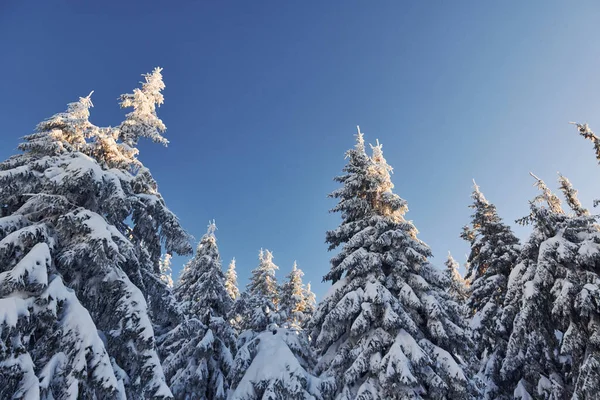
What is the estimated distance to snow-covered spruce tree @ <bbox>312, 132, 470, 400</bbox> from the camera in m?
11.8

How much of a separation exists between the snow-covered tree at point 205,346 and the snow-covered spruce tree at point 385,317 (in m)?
5.49

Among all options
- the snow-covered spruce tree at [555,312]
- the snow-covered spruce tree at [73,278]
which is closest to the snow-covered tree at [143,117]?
the snow-covered spruce tree at [73,278]

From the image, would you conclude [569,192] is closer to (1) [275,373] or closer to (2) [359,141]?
(2) [359,141]

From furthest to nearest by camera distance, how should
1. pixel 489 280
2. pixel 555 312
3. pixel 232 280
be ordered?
pixel 232 280 → pixel 489 280 → pixel 555 312

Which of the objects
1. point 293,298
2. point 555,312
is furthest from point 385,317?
point 293,298

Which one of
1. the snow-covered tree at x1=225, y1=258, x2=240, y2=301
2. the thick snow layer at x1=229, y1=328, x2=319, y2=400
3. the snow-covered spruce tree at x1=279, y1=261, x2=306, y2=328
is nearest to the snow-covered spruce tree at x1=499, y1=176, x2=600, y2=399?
the thick snow layer at x1=229, y1=328, x2=319, y2=400

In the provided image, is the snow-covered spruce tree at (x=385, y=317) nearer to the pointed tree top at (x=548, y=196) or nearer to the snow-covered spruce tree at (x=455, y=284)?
the pointed tree top at (x=548, y=196)

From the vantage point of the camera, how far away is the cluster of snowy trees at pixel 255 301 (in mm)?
7258

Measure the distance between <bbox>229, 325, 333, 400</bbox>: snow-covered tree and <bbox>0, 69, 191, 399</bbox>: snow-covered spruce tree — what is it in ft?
16.5

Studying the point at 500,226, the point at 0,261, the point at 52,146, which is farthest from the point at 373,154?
the point at 0,261

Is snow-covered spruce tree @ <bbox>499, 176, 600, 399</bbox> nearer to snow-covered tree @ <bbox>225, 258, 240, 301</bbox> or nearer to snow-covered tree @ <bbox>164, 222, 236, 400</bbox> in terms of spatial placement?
snow-covered tree @ <bbox>164, 222, 236, 400</bbox>

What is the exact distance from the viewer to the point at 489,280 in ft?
60.2

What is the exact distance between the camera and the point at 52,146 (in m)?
10.5

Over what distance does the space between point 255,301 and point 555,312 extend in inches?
526
